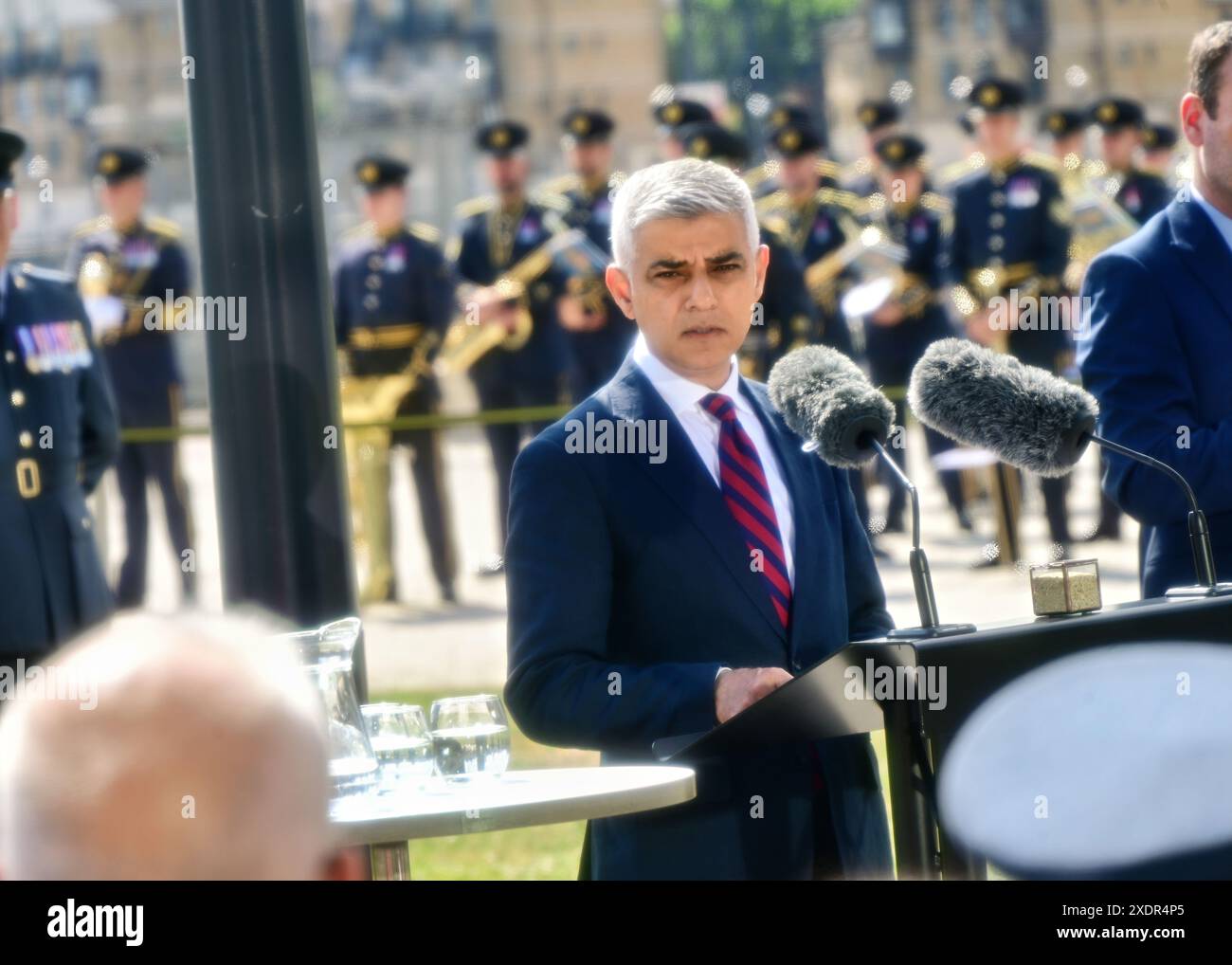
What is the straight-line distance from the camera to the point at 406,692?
8125mm

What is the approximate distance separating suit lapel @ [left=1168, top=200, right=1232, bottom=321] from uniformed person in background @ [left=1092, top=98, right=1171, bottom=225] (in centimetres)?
969

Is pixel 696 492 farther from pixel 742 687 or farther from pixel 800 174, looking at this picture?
pixel 800 174

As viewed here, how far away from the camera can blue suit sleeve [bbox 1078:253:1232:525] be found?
3.32 metres

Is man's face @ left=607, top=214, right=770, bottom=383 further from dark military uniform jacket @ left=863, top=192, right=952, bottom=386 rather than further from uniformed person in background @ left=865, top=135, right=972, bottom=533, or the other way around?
dark military uniform jacket @ left=863, top=192, right=952, bottom=386

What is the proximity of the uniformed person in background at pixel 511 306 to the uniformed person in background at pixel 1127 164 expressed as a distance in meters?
3.58

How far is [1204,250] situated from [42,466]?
9.49 ft


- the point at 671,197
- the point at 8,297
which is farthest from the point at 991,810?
the point at 8,297

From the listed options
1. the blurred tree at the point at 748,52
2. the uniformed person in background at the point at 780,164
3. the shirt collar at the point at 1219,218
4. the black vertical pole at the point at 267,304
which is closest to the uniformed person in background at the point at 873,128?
the uniformed person in background at the point at 780,164

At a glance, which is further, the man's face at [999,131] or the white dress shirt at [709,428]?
the man's face at [999,131]

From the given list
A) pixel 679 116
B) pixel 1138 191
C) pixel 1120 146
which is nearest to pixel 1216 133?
pixel 679 116

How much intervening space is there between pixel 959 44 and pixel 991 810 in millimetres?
24214

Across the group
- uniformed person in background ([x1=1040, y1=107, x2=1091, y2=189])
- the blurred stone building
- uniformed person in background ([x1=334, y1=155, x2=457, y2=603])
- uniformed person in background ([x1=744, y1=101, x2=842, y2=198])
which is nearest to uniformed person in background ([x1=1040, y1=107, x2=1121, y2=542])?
uniformed person in background ([x1=1040, y1=107, x2=1091, y2=189])

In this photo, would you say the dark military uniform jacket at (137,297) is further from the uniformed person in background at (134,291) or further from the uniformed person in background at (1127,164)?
the uniformed person in background at (1127,164)

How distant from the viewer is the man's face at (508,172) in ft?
40.9
